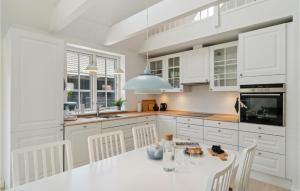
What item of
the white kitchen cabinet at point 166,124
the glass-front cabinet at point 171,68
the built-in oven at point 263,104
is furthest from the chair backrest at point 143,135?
the glass-front cabinet at point 171,68

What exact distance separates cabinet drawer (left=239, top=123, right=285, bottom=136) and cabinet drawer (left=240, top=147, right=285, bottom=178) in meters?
0.30

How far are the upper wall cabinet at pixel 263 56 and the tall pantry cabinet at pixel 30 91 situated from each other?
8.88ft

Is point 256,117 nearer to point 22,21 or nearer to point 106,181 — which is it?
point 106,181

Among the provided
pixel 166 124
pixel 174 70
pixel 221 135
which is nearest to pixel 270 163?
pixel 221 135

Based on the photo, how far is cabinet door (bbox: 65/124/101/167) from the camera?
8.97ft

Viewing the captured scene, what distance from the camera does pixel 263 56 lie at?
265 centimetres

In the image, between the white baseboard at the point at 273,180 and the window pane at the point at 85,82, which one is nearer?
the white baseboard at the point at 273,180

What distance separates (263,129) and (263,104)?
358 mm

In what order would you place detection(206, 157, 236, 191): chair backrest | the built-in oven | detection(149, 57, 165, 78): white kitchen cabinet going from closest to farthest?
1. detection(206, 157, 236, 191): chair backrest
2. the built-in oven
3. detection(149, 57, 165, 78): white kitchen cabinet

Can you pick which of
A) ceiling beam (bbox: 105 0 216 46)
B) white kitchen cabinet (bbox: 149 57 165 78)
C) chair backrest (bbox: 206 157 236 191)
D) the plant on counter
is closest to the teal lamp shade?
chair backrest (bbox: 206 157 236 191)

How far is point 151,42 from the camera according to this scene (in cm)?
418

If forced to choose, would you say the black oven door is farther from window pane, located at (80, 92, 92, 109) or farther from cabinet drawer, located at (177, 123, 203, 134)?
window pane, located at (80, 92, 92, 109)

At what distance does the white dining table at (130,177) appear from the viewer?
1204mm

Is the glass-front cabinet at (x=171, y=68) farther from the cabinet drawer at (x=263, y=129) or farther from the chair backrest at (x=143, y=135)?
the chair backrest at (x=143, y=135)
